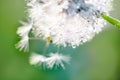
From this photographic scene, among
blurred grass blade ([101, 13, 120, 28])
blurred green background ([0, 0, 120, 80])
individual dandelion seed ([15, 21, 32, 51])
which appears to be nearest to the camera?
blurred grass blade ([101, 13, 120, 28])

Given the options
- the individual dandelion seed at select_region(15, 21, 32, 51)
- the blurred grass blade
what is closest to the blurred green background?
the individual dandelion seed at select_region(15, 21, 32, 51)

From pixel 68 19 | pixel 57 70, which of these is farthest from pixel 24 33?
pixel 57 70

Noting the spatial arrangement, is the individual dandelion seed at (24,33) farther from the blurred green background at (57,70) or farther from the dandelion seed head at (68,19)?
the blurred green background at (57,70)

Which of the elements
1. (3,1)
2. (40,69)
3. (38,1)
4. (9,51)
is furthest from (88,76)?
(38,1)

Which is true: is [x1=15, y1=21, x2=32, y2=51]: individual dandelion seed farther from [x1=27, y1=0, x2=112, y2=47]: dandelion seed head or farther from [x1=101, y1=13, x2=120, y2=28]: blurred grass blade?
[x1=101, y1=13, x2=120, y2=28]: blurred grass blade

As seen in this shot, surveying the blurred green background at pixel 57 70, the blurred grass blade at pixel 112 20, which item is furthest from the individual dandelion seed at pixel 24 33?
the blurred green background at pixel 57 70

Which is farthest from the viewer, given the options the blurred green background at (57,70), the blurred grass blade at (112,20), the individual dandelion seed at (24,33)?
the blurred green background at (57,70)

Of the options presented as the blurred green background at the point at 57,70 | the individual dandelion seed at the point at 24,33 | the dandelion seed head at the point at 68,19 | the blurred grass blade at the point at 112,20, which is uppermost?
the blurred grass blade at the point at 112,20

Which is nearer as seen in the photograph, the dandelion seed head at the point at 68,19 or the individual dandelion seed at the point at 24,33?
the dandelion seed head at the point at 68,19
